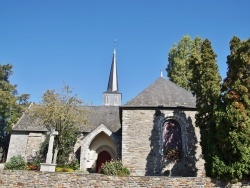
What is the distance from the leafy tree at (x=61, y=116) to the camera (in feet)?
57.0

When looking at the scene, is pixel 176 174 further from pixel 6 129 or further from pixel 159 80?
pixel 6 129

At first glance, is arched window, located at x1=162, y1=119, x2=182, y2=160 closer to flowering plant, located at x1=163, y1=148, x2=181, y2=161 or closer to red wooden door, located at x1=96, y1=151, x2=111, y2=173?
flowering plant, located at x1=163, y1=148, x2=181, y2=161

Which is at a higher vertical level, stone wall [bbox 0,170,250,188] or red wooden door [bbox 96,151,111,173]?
red wooden door [bbox 96,151,111,173]

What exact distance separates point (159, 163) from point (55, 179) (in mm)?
7621

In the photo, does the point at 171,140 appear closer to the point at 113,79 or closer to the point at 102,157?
the point at 102,157

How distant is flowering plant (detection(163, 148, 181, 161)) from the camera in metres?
15.7

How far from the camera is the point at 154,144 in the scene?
1598 centimetres

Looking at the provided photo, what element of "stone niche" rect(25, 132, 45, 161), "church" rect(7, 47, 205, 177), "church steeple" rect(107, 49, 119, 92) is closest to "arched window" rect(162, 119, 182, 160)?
"church" rect(7, 47, 205, 177)

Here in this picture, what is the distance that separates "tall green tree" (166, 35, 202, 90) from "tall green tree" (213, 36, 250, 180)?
15803 mm

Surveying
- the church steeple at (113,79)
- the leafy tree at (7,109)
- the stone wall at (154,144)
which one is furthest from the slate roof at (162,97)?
the church steeple at (113,79)

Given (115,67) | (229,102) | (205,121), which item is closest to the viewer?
(229,102)

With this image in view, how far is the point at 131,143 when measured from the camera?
52.7 ft

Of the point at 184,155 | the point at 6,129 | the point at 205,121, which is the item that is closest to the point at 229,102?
the point at 205,121

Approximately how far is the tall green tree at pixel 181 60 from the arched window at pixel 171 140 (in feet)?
35.9
